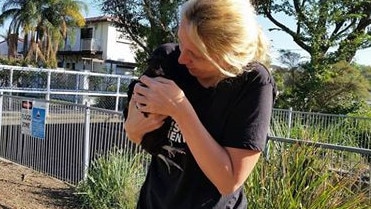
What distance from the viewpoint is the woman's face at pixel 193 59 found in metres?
1.32

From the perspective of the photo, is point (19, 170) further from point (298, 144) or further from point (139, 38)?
point (139, 38)

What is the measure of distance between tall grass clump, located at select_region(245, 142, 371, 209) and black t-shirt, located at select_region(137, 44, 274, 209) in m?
1.70

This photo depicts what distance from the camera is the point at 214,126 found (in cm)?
140

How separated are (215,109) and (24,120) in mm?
6277

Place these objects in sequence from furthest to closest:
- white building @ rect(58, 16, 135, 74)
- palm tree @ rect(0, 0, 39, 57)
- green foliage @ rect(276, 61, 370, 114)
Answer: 1. white building @ rect(58, 16, 135, 74)
2. palm tree @ rect(0, 0, 39, 57)
3. green foliage @ rect(276, 61, 370, 114)

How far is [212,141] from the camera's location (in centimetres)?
129

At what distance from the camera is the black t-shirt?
52.9 inches

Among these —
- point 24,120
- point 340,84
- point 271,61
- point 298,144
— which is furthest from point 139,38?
point 271,61

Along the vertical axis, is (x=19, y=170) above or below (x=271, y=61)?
below

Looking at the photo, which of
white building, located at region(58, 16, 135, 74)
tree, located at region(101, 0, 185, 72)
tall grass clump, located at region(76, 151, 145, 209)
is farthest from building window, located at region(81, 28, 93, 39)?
tall grass clump, located at region(76, 151, 145, 209)

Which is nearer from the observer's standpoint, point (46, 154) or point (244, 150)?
point (244, 150)

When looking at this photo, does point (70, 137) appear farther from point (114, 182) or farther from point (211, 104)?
point (211, 104)

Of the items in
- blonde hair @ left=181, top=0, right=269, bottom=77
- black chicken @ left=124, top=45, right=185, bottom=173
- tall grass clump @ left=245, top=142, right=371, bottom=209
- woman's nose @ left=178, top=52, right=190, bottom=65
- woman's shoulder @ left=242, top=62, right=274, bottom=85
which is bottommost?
tall grass clump @ left=245, top=142, right=371, bottom=209

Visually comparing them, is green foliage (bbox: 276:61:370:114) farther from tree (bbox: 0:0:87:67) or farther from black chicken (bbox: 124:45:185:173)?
tree (bbox: 0:0:87:67)
